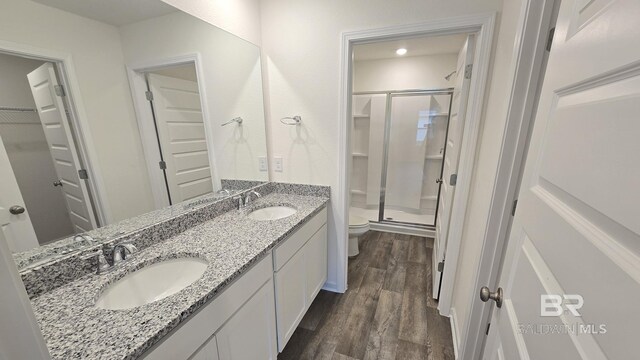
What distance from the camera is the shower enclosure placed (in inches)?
130

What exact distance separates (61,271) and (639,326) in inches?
59.1

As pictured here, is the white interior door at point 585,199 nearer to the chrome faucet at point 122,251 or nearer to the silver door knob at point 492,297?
the silver door knob at point 492,297

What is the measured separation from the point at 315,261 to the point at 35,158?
154cm

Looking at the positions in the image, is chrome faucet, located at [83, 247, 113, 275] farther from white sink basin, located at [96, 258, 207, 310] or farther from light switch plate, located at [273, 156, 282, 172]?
light switch plate, located at [273, 156, 282, 172]

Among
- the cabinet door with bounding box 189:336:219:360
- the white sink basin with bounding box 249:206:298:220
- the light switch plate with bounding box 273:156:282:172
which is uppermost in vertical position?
the light switch plate with bounding box 273:156:282:172

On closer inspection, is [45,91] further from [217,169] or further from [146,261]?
[217,169]

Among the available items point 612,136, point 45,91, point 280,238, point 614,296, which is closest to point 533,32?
point 612,136

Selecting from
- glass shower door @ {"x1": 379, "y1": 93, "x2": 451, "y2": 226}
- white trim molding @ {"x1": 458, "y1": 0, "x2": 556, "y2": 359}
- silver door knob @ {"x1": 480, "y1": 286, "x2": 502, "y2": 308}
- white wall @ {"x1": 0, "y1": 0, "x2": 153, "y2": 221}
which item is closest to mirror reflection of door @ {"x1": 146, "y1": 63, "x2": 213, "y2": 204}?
white wall @ {"x1": 0, "y1": 0, "x2": 153, "y2": 221}

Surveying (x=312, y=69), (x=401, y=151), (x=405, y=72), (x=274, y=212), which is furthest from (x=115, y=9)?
(x=401, y=151)

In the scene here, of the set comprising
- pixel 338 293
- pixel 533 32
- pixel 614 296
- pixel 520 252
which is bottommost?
pixel 338 293

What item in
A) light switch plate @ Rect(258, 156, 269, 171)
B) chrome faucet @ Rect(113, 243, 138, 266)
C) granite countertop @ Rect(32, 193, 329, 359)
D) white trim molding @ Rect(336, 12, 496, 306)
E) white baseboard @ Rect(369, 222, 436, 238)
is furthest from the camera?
white baseboard @ Rect(369, 222, 436, 238)

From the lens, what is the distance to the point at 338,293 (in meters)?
2.13

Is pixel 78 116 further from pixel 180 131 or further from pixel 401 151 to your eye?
pixel 401 151

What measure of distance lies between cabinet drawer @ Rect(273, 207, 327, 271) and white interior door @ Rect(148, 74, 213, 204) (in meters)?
0.68
